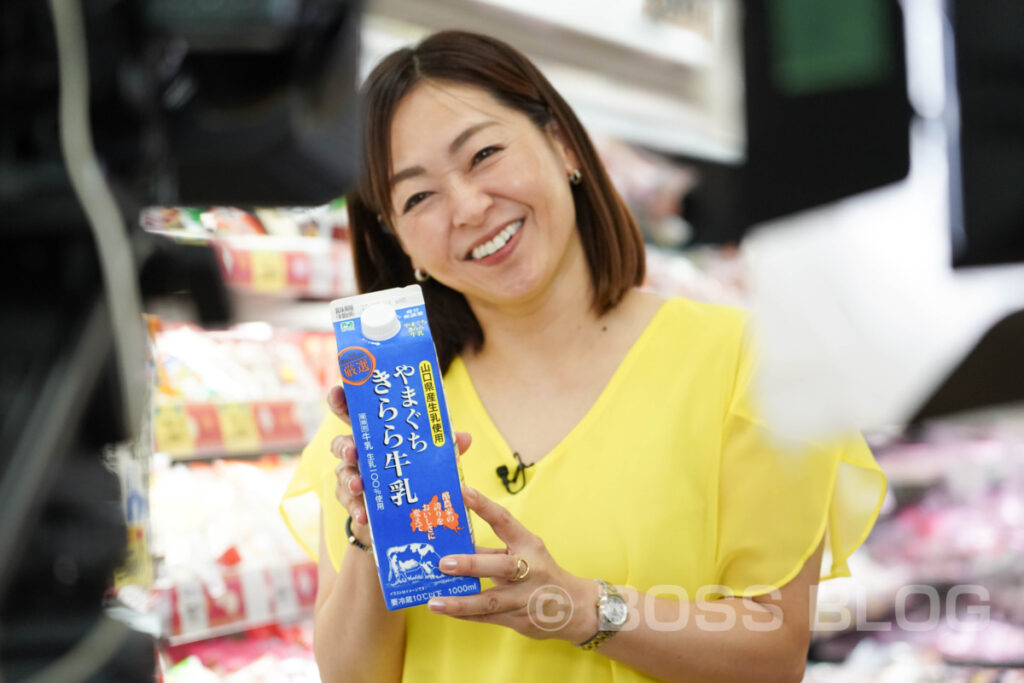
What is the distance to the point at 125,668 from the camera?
4.59 feet

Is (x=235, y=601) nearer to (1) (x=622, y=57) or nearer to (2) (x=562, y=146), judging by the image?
(2) (x=562, y=146)

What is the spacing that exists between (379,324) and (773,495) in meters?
0.53

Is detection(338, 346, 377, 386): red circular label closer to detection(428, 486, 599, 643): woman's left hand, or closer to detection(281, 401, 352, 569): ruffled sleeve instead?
detection(428, 486, 599, 643): woman's left hand

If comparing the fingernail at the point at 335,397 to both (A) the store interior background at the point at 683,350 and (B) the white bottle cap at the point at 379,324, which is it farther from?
(A) the store interior background at the point at 683,350

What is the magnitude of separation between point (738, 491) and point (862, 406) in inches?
8.7

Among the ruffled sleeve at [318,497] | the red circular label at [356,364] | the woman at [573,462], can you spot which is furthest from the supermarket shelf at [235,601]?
the red circular label at [356,364]

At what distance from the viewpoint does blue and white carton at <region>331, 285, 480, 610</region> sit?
2.65ft

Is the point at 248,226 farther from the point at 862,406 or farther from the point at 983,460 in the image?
the point at 983,460

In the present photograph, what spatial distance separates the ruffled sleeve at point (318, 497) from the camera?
1.11m

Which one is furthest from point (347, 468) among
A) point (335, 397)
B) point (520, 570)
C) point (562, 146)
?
point (562, 146)

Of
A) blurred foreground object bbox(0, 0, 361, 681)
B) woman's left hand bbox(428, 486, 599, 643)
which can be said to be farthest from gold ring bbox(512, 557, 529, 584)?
blurred foreground object bbox(0, 0, 361, 681)

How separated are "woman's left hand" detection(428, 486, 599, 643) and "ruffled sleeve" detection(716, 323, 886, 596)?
23cm

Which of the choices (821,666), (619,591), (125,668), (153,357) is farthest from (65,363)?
(821,666)

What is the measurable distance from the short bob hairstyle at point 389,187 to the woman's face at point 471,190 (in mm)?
19
